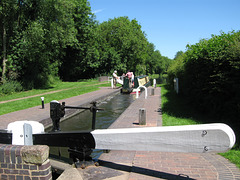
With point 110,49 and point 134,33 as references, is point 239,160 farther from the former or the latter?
point 134,33

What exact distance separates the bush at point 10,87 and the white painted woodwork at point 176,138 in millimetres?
17755

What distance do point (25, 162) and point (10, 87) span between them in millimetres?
17764

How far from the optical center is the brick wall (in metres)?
3.27

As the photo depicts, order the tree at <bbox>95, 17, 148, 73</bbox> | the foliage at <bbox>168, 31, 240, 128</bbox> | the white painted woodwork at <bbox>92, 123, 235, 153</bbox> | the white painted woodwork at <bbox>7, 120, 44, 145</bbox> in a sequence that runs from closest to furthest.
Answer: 1. the white painted woodwork at <bbox>92, 123, 235, 153</bbox>
2. the white painted woodwork at <bbox>7, 120, 44, 145</bbox>
3. the foliage at <bbox>168, 31, 240, 128</bbox>
4. the tree at <bbox>95, 17, 148, 73</bbox>

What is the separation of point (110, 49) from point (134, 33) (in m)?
8.12

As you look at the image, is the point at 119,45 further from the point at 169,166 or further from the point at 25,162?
the point at 25,162

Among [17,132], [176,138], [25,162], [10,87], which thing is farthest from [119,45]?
[176,138]

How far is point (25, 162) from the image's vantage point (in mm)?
3348

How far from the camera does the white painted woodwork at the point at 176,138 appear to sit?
8.98 ft

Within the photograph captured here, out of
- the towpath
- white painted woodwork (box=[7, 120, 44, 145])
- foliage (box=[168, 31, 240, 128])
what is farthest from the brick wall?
foliage (box=[168, 31, 240, 128])

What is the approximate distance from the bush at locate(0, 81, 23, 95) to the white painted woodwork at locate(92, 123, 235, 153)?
17.8m

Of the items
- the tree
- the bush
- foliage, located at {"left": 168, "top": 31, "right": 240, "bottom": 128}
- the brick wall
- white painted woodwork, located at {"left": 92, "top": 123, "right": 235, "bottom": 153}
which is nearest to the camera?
white painted woodwork, located at {"left": 92, "top": 123, "right": 235, "bottom": 153}

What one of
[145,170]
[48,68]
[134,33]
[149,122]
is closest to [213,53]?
[149,122]

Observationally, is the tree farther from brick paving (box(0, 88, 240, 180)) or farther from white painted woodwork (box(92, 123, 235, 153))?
white painted woodwork (box(92, 123, 235, 153))
